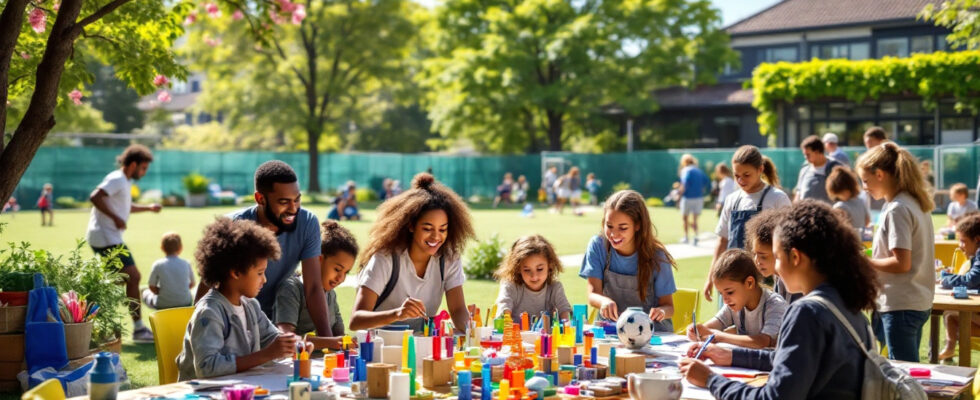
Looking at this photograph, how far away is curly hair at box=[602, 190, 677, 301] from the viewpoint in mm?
6109

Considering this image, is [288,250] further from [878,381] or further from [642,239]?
[878,381]

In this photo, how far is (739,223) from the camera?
827 centimetres

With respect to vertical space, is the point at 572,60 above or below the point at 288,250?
above

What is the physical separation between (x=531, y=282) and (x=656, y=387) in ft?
9.52

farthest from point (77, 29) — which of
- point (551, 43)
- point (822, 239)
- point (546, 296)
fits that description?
point (551, 43)

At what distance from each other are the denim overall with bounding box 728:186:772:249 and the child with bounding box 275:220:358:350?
3.43 m

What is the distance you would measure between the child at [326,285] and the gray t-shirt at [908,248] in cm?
323

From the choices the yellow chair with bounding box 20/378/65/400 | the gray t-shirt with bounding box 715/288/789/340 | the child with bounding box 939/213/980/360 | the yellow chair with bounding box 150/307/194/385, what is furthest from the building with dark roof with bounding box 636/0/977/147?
the yellow chair with bounding box 20/378/65/400

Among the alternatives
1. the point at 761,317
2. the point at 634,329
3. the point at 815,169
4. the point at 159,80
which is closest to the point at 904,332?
the point at 761,317

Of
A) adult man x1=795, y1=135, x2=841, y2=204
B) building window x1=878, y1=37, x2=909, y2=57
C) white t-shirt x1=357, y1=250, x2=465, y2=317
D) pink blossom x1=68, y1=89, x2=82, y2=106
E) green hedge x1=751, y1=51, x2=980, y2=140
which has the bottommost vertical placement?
white t-shirt x1=357, y1=250, x2=465, y2=317

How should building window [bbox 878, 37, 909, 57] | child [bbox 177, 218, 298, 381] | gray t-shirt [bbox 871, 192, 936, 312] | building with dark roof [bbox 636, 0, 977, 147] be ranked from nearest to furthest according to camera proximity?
child [bbox 177, 218, 298, 381]
gray t-shirt [bbox 871, 192, 936, 312]
building with dark roof [bbox 636, 0, 977, 147]
building window [bbox 878, 37, 909, 57]

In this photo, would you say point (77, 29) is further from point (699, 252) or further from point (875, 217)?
point (875, 217)

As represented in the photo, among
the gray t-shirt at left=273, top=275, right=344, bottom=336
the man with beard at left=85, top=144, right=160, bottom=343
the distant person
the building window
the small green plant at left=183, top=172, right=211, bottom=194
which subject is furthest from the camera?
the building window

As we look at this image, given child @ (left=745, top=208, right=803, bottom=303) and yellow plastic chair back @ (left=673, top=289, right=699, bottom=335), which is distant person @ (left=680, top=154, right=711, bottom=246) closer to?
yellow plastic chair back @ (left=673, top=289, right=699, bottom=335)
